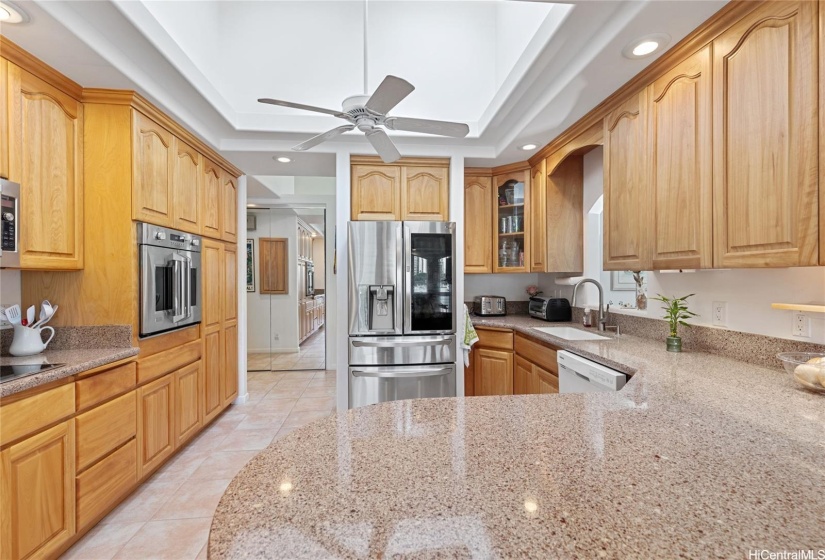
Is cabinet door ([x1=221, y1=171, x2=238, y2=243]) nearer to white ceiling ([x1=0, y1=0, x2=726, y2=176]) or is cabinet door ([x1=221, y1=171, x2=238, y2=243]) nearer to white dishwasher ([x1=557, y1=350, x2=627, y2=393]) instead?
white ceiling ([x1=0, y1=0, x2=726, y2=176])

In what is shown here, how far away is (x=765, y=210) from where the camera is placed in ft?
4.39

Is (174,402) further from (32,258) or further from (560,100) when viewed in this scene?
(560,100)

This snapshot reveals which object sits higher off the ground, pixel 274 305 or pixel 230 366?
pixel 274 305

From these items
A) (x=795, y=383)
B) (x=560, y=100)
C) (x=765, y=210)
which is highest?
(x=560, y=100)

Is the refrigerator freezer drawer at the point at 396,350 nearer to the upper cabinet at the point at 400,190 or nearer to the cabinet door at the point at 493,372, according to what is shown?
the cabinet door at the point at 493,372

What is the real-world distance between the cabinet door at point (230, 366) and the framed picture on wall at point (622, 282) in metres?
3.36

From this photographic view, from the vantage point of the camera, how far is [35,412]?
57.5 inches

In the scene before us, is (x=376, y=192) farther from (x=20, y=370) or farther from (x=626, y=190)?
(x=20, y=370)

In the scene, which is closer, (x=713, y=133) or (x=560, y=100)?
(x=713, y=133)

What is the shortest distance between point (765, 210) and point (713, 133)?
41 centimetres

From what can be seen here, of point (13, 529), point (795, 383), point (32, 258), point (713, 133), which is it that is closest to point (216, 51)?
point (32, 258)

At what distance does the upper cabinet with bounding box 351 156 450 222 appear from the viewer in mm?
3143

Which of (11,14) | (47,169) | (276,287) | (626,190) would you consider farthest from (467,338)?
(276,287)

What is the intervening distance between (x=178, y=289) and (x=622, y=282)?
3306 millimetres
